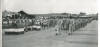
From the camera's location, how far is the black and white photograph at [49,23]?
3.25m

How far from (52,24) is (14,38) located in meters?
0.97

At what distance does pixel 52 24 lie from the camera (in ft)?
11.0

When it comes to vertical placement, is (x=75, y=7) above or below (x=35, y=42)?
above

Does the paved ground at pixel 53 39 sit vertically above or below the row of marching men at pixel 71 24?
below

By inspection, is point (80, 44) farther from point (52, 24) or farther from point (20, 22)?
point (20, 22)

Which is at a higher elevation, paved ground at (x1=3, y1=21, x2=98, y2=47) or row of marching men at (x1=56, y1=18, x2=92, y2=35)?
row of marching men at (x1=56, y1=18, x2=92, y2=35)

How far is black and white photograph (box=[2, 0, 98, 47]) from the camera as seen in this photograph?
3246mm

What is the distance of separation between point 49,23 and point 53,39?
1.22 ft

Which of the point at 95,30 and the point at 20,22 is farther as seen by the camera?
the point at 20,22

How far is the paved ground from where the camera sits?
10.6 feet

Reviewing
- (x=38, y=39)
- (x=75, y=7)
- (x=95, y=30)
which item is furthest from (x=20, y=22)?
(x=95, y=30)

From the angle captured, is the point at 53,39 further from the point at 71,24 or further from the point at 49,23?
the point at 71,24

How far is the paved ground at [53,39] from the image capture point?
322 cm

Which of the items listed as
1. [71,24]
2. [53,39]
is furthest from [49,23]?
[71,24]
